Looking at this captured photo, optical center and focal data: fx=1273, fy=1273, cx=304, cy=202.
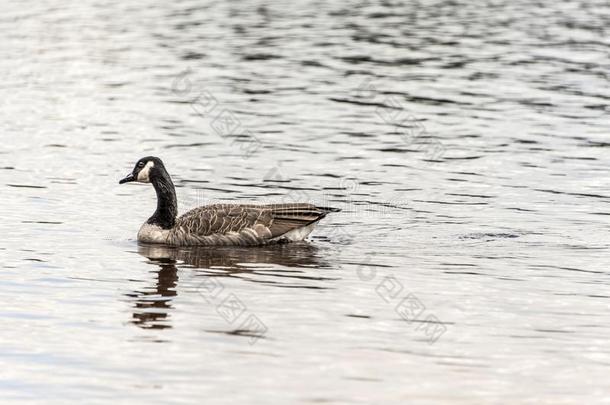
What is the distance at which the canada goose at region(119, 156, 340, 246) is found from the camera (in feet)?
76.2

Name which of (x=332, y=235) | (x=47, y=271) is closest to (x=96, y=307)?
(x=47, y=271)

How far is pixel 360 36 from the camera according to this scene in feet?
190

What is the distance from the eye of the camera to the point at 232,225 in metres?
23.2

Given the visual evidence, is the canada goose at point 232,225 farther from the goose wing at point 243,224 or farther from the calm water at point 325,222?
the calm water at point 325,222

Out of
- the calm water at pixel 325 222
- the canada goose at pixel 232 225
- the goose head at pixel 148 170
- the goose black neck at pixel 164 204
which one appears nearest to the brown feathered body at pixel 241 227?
the canada goose at pixel 232 225

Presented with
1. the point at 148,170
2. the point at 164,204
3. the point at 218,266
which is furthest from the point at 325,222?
the point at 218,266

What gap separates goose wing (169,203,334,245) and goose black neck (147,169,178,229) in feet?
0.91

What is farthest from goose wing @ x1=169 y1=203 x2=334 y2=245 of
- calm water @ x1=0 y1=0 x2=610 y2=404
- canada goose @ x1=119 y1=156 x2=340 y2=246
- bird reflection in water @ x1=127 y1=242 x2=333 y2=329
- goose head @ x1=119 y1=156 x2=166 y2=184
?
goose head @ x1=119 y1=156 x2=166 y2=184

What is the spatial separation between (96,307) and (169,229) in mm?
5340

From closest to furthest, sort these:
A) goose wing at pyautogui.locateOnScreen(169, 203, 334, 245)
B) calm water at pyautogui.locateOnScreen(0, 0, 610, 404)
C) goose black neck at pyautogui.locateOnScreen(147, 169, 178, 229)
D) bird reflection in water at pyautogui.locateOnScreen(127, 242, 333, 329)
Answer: calm water at pyautogui.locateOnScreen(0, 0, 610, 404) < bird reflection in water at pyautogui.locateOnScreen(127, 242, 333, 329) < goose wing at pyautogui.locateOnScreen(169, 203, 334, 245) < goose black neck at pyautogui.locateOnScreen(147, 169, 178, 229)

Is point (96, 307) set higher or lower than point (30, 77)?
higher

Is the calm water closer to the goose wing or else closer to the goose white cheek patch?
the goose wing

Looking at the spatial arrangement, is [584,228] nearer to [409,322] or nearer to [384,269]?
[384,269]

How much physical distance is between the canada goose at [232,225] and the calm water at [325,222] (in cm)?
37
